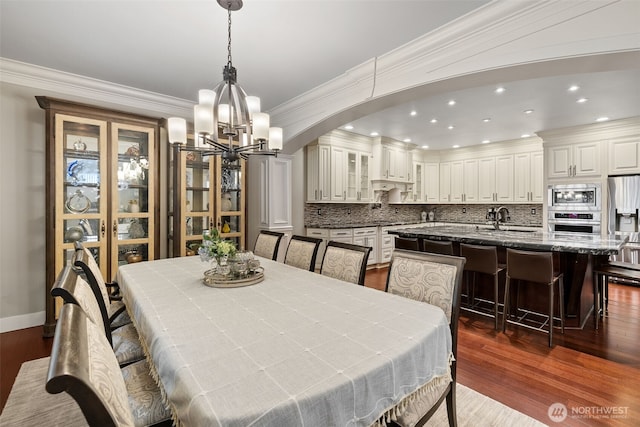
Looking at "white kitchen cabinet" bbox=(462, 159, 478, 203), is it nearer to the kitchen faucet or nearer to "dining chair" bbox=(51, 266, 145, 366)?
the kitchen faucet

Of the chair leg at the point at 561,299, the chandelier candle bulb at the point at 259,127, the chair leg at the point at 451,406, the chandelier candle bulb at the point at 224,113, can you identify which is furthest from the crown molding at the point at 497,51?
the chair leg at the point at 451,406

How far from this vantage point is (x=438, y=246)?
353 cm

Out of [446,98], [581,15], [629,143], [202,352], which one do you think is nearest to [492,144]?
[629,143]

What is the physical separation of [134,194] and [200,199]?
2.38 feet

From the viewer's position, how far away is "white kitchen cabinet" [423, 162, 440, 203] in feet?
24.4

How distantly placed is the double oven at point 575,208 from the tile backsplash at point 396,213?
903 millimetres

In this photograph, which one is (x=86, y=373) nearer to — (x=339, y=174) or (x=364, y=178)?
(x=339, y=174)

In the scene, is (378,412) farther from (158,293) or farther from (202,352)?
(158,293)

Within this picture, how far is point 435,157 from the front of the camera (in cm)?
745

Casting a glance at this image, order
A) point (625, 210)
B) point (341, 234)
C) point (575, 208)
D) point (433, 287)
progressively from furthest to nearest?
point (341, 234) → point (575, 208) → point (625, 210) → point (433, 287)

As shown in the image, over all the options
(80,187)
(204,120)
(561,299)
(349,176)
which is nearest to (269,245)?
(204,120)

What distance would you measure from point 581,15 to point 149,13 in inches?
110

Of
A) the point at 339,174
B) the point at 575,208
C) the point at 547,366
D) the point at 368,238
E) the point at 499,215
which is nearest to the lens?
the point at 547,366

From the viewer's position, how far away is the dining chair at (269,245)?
118 inches
